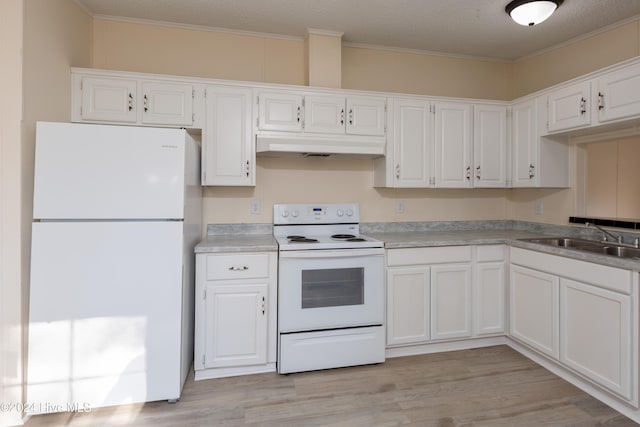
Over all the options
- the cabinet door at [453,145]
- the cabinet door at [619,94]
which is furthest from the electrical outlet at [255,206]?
the cabinet door at [619,94]

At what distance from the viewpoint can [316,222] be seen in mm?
2926

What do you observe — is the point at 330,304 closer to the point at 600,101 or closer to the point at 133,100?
the point at 133,100

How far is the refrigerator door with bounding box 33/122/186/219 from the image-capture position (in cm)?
182

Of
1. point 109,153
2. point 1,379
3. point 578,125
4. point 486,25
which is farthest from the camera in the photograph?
point 486,25

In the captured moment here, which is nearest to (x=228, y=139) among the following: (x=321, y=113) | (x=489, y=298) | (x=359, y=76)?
(x=321, y=113)

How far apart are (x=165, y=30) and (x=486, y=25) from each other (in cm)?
260

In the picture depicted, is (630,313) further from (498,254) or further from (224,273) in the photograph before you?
(224,273)

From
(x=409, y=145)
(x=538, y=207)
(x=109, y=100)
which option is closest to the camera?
(x=109, y=100)

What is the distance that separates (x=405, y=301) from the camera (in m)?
2.57

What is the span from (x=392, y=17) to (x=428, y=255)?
1857 mm

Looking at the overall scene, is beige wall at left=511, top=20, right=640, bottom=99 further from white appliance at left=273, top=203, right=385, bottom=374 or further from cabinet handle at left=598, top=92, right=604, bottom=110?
white appliance at left=273, top=203, right=385, bottom=374

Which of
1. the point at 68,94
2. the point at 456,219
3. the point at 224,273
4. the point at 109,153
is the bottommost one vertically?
the point at 224,273

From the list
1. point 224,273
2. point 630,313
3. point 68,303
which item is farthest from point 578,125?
point 68,303

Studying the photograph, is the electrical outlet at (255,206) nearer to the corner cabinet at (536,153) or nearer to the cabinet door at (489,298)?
the cabinet door at (489,298)
